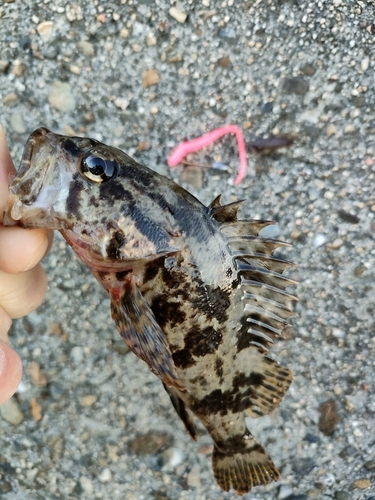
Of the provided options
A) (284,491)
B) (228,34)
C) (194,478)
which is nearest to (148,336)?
(194,478)

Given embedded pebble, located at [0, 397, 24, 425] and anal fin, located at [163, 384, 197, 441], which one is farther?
embedded pebble, located at [0, 397, 24, 425]

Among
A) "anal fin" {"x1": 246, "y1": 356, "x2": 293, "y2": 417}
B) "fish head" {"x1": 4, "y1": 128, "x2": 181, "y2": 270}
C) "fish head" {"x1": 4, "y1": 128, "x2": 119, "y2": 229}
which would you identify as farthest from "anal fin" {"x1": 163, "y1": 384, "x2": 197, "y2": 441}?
"fish head" {"x1": 4, "y1": 128, "x2": 119, "y2": 229}

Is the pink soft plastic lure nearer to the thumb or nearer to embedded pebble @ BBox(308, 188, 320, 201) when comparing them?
embedded pebble @ BBox(308, 188, 320, 201)

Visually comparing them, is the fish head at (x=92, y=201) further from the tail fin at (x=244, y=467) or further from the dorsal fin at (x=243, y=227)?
the tail fin at (x=244, y=467)

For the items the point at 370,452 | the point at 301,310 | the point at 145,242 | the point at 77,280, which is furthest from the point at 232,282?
the point at 370,452

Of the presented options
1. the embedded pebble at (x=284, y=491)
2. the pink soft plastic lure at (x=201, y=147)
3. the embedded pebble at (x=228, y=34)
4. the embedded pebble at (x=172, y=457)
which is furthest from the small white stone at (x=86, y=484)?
the embedded pebble at (x=228, y=34)

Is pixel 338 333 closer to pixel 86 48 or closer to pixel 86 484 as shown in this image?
pixel 86 484

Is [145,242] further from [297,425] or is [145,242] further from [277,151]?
[297,425]
